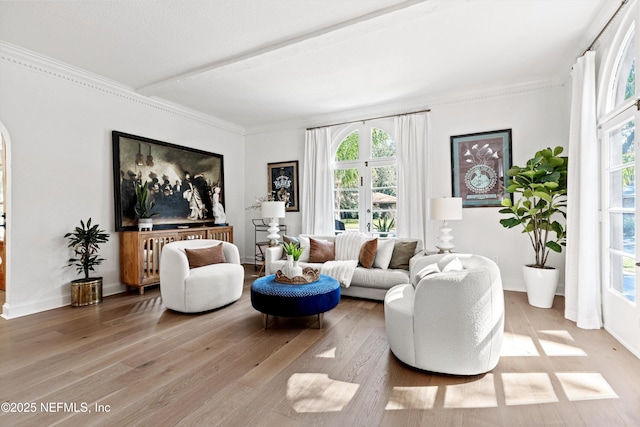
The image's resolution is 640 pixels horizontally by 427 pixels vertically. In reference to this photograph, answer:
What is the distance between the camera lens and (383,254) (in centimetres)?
433

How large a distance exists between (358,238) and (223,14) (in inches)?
127

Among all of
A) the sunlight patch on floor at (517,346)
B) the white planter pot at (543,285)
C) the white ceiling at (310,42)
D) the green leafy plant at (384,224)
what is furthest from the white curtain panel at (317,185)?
the sunlight patch on floor at (517,346)

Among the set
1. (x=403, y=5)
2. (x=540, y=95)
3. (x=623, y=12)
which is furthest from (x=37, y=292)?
(x=540, y=95)

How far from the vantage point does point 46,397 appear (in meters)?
2.01

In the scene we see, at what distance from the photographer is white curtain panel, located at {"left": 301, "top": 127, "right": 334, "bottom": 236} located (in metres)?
5.86

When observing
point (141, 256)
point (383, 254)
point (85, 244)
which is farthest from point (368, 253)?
point (85, 244)

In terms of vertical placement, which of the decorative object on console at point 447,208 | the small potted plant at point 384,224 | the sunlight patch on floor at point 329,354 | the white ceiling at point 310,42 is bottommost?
the sunlight patch on floor at point 329,354

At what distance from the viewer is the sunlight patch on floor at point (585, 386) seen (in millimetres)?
1967

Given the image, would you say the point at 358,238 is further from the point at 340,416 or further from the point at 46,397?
the point at 46,397

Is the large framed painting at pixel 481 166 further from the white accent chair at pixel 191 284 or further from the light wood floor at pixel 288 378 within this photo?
the white accent chair at pixel 191 284

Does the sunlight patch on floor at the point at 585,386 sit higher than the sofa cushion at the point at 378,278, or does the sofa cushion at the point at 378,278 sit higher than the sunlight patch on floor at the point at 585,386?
the sofa cushion at the point at 378,278

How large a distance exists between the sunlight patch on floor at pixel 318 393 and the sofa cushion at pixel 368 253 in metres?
2.23

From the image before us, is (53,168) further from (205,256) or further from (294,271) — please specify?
(294,271)

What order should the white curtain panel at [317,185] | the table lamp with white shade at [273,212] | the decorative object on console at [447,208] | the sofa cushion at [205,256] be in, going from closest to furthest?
the sofa cushion at [205,256]
the decorative object on console at [447,208]
the table lamp with white shade at [273,212]
the white curtain panel at [317,185]
